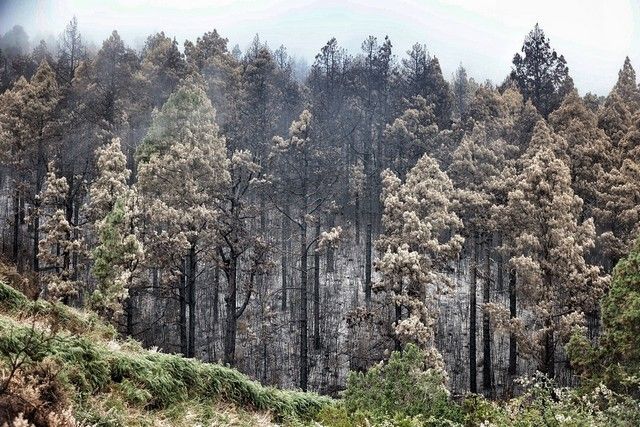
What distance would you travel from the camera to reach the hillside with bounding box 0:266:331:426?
506cm

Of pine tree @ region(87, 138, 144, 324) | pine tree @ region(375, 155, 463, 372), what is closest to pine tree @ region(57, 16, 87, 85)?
pine tree @ region(87, 138, 144, 324)

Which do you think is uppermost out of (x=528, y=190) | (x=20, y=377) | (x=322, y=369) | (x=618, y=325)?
(x=528, y=190)

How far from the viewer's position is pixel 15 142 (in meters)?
37.5

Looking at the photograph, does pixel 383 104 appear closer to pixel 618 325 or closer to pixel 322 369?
pixel 322 369

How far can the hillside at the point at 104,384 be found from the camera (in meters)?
5.06

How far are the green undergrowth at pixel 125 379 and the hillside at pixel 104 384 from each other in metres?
0.01

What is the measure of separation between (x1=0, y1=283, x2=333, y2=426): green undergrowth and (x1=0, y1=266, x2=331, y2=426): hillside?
12 mm

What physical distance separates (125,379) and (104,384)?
0.38 m

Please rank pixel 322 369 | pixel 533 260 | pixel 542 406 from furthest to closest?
pixel 322 369
pixel 533 260
pixel 542 406

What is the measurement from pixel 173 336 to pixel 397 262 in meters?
15.7

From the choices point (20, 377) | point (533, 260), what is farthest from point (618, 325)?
point (20, 377)

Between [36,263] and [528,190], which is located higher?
[528,190]

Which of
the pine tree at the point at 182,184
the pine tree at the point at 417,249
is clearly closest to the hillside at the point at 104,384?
the pine tree at the point at 417,249

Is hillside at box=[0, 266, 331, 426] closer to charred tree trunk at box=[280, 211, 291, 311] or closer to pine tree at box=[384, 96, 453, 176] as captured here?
charred tree trunk at box=[280, 211, 291, 311]
